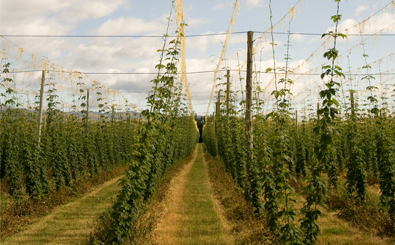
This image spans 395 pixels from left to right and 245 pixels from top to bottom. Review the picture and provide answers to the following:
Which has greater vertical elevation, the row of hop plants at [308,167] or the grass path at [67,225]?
the row of hop plants at [308,167]

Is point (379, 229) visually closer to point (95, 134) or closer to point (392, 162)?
point (392, 162)

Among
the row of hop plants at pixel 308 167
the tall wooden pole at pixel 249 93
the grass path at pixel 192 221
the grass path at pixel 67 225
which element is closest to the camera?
the row of hop plants at pixel 308 167

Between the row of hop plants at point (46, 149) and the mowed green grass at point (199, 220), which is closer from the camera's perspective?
the mowed green grass at point (199, 220)

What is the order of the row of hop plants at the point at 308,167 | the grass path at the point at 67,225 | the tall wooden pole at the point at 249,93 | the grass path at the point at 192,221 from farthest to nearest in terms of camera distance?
the tall wooden pole at the point at 249,93 → the grass path at the point at 67,225 → the grass path at the point at 192,221 → the row of hop plants at the point at 308,167

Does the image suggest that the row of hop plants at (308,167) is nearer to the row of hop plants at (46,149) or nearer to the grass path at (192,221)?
the grass path at (192,221)

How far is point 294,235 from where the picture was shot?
4.90 m

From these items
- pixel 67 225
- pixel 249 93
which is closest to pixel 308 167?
pixel 249 93

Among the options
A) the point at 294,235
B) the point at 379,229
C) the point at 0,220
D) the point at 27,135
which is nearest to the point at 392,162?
the point at 379,229

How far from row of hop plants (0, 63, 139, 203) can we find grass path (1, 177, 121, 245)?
3.60 ft

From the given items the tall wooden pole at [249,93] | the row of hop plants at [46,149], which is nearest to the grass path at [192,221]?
the tall wooden pole at [249,93]

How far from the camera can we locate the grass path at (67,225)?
727 cm

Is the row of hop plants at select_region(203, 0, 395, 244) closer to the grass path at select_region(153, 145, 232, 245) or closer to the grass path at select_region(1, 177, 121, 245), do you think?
the grass path at select_region(153, 145, 232, 245)

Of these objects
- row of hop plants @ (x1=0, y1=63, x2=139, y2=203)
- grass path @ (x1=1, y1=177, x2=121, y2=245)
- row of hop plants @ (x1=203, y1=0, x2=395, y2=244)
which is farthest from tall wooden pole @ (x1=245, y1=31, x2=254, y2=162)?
row of hop plants @ (x1=0, y1=63, x2=139, y2=203)

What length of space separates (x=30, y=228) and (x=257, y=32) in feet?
27.3
